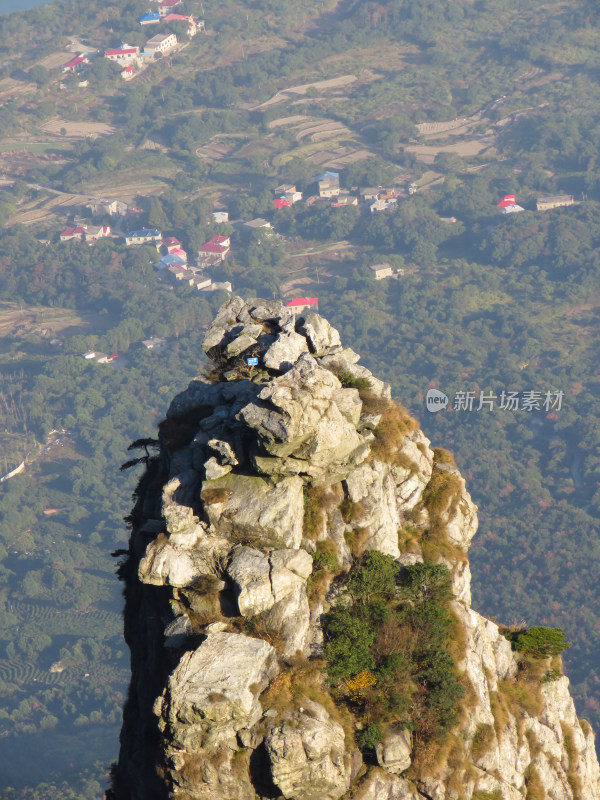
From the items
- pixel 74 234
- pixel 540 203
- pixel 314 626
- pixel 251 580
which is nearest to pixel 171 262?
pixel 74 234

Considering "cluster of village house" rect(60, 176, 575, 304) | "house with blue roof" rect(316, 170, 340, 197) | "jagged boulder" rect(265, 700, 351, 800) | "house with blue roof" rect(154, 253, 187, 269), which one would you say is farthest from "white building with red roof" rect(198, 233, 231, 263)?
"jagged boulder" rect(265, 700, 351, 800)

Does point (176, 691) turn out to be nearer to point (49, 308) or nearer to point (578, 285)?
point (578, 285)

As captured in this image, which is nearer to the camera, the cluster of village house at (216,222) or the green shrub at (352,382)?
the green shrub at (352,382)

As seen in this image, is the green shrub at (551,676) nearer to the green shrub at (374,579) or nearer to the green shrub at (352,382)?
the green shrub at (374,579)

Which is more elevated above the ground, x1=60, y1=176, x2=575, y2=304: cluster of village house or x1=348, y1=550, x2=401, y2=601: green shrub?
x1=348, y1=550, x2=401, y2=601: green shrub

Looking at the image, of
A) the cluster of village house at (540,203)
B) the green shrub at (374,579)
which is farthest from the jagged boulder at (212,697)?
the cluster of village house at (540,203)

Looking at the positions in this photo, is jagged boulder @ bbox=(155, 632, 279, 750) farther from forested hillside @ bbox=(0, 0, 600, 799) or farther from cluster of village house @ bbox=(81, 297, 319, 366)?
cluster of village house @ bbox=(81, 297, 319, 366)
